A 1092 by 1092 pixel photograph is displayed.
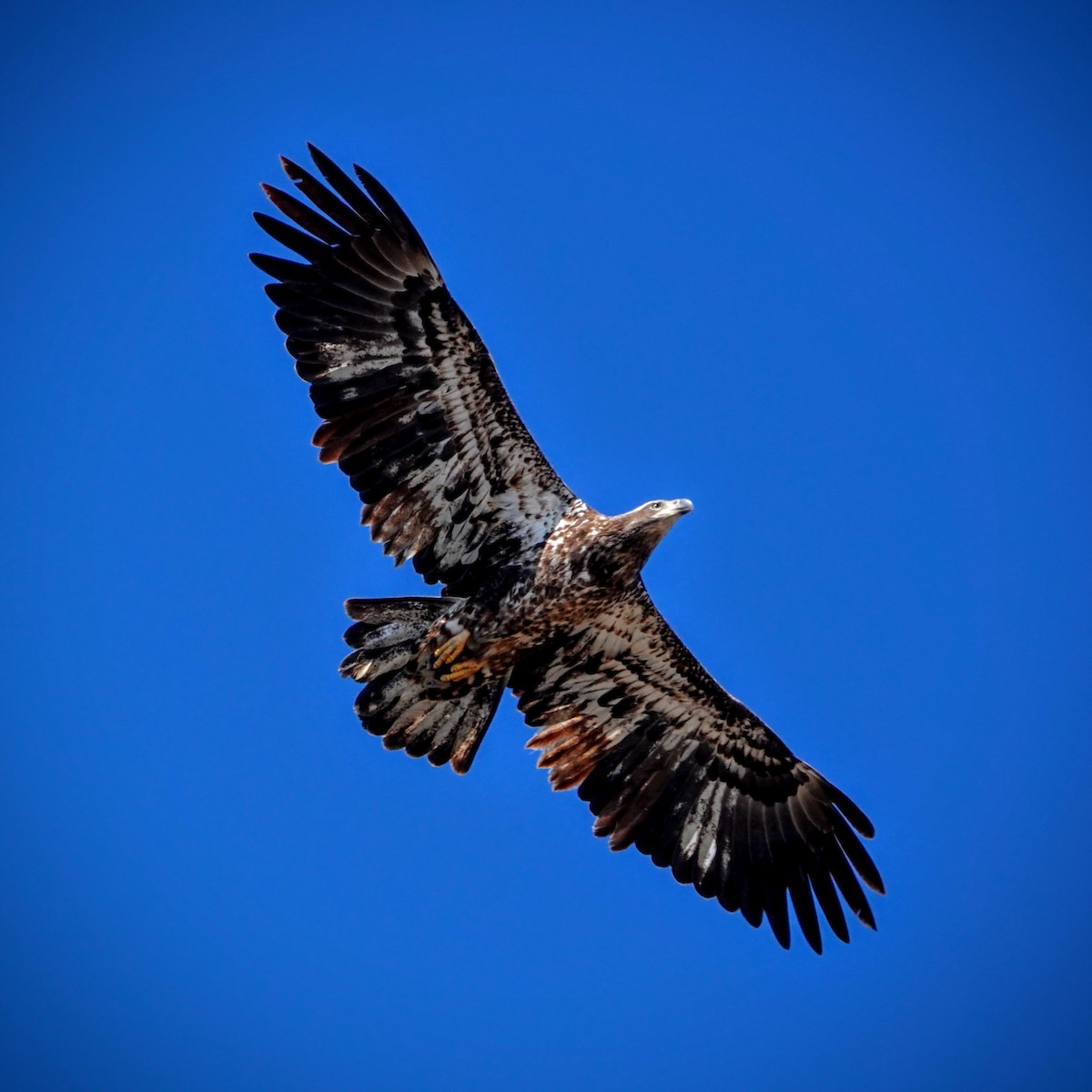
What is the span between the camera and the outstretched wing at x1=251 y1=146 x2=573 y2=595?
38.0 feet

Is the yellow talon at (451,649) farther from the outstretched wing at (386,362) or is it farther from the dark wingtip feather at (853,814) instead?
the dark wingtip feather at (853,814)

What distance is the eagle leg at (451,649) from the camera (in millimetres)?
11664

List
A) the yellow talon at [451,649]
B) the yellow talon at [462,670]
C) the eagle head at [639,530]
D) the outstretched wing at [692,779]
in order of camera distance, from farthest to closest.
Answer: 1. the outstretched wing at [692,779]
2. the yellow talon at [462,670]
3. the yellow talon at [451,649]
4. the eagle head at [639,530]

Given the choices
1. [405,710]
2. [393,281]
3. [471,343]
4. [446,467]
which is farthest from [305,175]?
[405,710]

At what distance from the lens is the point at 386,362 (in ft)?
38.3

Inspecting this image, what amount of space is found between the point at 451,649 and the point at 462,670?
0.26m

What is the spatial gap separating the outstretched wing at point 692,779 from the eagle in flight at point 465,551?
2cm

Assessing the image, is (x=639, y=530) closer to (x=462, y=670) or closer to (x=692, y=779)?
(x=462, y=670)

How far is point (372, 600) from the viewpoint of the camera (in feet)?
38.3

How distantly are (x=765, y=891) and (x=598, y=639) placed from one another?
116 inches

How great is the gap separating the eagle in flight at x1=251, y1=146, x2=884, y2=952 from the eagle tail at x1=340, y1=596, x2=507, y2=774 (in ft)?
0.05

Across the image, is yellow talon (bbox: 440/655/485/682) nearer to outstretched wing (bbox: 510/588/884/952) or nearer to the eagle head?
outstretched wing (bbox: 510/588/884/952)

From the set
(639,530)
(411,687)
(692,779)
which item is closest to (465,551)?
(411,687)

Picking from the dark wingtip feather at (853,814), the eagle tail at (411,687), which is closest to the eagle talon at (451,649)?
the eagle tail at (411,687)
